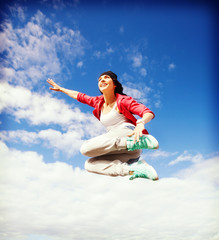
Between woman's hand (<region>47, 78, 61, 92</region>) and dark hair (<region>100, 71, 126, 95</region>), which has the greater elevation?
woman's hand (<region>47, 78, 61, 92</region>)

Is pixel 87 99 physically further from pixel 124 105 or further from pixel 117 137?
pixel 117 137

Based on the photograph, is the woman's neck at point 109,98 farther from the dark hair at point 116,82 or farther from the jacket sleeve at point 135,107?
the jacket sleeve at point 135,107

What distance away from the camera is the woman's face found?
3.21 metres

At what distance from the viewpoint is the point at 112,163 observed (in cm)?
290

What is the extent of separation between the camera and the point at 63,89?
146 inches

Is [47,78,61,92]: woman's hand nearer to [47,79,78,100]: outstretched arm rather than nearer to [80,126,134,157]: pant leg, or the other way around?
[47,79,78,100]: outstretched arm

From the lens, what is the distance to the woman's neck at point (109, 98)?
326 centimetres

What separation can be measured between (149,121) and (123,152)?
0.50m

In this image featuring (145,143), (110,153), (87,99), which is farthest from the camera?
(87,99)

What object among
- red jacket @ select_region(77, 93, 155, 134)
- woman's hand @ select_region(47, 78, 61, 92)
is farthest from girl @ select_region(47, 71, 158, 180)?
woman's hand @ select_region(47, 78, 61, 92)

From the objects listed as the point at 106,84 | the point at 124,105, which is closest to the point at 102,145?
the point at 124,105

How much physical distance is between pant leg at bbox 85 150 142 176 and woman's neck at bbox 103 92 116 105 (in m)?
0.71

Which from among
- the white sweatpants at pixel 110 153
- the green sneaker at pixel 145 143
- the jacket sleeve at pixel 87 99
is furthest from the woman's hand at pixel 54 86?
the green sneaker at pixel 145 143

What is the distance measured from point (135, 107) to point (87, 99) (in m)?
0.80
